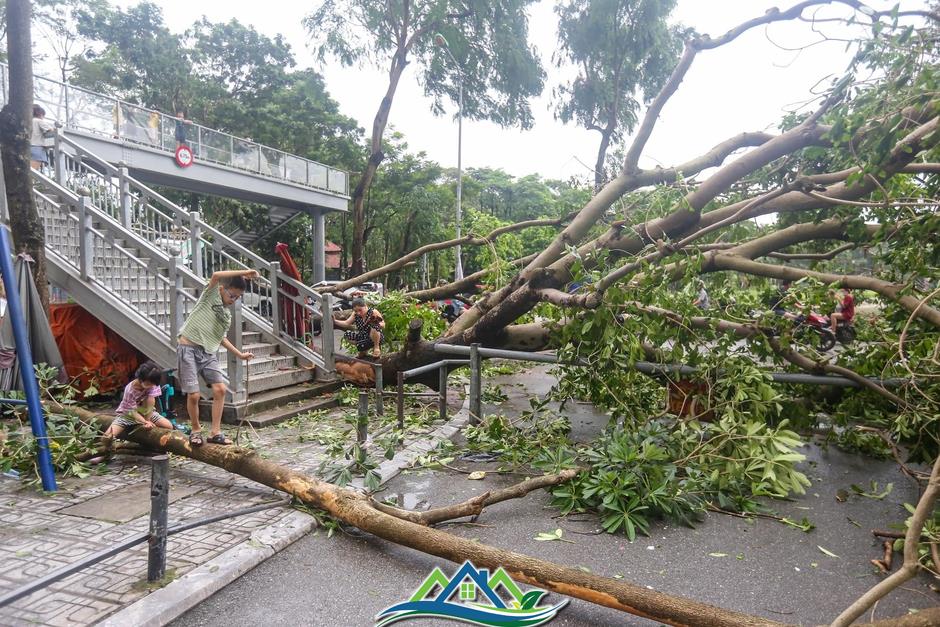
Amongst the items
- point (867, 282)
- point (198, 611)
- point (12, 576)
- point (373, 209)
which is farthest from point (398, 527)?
point (373, 209)

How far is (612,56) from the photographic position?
23188 millimetres

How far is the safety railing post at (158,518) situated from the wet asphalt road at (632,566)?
0.35 meters

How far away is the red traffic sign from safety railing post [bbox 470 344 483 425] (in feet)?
47.8

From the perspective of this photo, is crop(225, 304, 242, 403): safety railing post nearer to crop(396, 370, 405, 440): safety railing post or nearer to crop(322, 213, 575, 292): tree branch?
crop(396, 370, 405, 440): safety railing post

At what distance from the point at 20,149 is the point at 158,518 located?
572cm

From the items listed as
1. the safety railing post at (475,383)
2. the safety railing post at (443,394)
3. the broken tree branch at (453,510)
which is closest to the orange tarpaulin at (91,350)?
the safety railing post at (443,394)

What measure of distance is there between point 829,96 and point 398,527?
16.2 feet

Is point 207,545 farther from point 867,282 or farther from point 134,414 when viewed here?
point 867,282

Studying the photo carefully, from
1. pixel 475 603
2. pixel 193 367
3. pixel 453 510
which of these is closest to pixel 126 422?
pixel 193 367

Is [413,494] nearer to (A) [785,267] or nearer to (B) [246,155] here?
(A) [785,267]

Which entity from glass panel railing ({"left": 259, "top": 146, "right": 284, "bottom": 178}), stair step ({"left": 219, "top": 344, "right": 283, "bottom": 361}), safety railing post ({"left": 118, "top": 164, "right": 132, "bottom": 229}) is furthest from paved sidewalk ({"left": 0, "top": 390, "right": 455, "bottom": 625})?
glass panel railing ({"left": 259, "top": 146, "right": 284, "bottom": 178})

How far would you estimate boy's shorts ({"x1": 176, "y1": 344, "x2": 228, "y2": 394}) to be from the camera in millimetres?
5621

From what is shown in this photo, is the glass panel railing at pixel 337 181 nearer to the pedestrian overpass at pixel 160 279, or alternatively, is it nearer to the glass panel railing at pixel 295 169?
the glass panel railing at pixel 295 169

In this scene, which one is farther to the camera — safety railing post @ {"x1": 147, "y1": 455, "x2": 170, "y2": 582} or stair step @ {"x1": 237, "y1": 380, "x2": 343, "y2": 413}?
stair step @ {"x1": 237, "y1": 380, "x2": 343, "y2": 413}
